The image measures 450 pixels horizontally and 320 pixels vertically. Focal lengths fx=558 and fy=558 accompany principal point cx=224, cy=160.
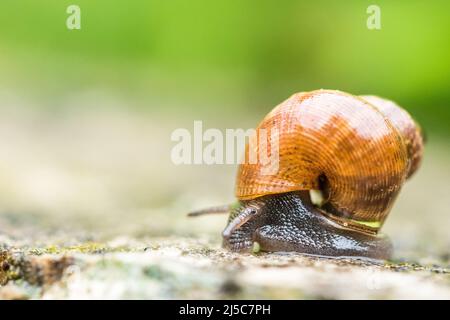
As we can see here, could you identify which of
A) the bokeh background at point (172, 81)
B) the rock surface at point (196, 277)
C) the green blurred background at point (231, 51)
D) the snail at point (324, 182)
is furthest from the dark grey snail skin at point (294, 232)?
the green blurred background at point (231, 51)

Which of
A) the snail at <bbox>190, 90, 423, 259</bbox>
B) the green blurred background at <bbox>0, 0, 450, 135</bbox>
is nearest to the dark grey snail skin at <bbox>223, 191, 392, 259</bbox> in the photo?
the snail at <bbox>190, 90, 423, 259</bbox>

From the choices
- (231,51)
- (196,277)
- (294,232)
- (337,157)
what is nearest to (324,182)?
(337,157)

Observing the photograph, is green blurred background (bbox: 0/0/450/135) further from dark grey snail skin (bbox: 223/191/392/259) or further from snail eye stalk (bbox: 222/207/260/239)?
snail eye stalk (bbox: 222/207/260/239)

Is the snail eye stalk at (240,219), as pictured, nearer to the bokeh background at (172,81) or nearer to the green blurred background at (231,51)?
the bokeh background at (172,81)

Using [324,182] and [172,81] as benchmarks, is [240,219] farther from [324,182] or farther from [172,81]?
[172,81]

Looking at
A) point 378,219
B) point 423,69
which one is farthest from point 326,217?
point 423,69

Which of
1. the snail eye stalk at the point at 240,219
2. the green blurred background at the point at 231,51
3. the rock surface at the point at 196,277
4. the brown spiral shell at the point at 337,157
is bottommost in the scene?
the rock surface at the point at 196,277
